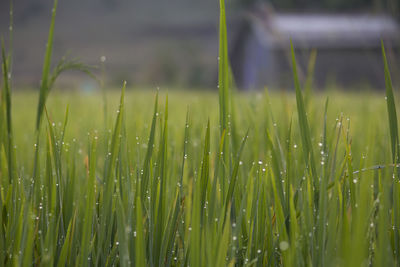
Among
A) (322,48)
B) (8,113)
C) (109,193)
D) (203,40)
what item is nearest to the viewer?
(109,193)

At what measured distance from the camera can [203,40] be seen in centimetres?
6919

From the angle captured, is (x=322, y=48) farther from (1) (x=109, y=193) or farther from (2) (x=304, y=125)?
(1) (x=109, y=193)

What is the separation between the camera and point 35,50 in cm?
6838

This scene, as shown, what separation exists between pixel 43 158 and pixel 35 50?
75.0 m

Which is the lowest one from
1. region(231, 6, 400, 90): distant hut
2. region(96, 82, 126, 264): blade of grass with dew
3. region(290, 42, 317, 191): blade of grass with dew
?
region(96, 82, 126, 264): blade of grass with dew

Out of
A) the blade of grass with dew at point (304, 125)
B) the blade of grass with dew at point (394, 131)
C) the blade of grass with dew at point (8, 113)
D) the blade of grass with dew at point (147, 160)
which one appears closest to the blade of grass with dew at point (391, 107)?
the blade of grass with dew at point (394, 131)

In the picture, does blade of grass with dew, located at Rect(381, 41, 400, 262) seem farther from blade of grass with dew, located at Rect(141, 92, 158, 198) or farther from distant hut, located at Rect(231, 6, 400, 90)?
distant hut, located at Rect(231, 6, 400, 90)

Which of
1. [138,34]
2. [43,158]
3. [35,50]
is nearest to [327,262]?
[43,158]

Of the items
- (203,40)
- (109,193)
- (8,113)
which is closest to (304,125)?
(109,193)

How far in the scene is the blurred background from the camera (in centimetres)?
230

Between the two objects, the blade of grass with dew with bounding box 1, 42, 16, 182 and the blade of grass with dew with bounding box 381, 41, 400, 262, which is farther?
the blade of grass with dew with bounding box 1, 42, 16, 182

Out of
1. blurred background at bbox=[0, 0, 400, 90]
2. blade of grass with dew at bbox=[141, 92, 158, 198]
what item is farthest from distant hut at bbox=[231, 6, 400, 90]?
blade of grass with dew at bbox=[141, 92, 158, 198]

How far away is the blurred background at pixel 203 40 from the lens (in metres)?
2.30

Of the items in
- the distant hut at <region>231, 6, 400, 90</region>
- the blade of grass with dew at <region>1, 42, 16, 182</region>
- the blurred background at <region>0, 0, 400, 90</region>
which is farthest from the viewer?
the distant hut at <region>231, 6, 400, 90</region>
